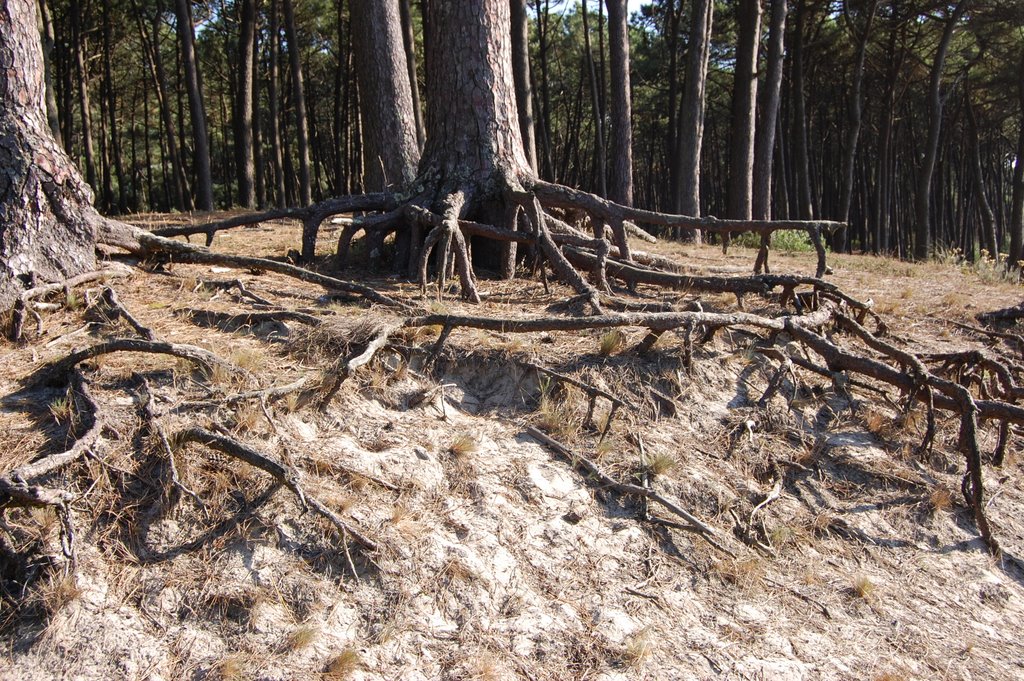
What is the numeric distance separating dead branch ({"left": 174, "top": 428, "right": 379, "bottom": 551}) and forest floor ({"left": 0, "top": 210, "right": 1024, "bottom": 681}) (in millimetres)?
64

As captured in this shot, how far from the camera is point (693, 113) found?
14.1m

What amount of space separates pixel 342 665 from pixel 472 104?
4792mm

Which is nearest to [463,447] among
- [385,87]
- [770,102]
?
[385,87]

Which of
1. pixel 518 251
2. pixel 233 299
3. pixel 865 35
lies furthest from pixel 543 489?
pixel 865 35

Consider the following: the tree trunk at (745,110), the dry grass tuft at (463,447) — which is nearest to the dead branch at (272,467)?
the dry grass tuft at (463,447)

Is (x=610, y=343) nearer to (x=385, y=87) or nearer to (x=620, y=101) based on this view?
(x=385, y=87)

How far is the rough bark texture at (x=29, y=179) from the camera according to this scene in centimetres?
447

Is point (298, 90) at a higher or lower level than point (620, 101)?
higher

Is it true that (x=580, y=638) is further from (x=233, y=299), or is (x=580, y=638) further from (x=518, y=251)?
(x=518, y=251)

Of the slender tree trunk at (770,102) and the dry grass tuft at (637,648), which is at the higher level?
the slender tree trunk at (770,102)

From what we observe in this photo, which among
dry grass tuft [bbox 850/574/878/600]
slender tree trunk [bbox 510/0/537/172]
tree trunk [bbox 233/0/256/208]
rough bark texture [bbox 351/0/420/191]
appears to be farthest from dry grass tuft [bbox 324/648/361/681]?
tree trunk [bbox 233/0/256/208]

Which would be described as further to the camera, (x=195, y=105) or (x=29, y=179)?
(x=195, y=105)

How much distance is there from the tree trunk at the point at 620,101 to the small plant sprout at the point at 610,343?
9.84m

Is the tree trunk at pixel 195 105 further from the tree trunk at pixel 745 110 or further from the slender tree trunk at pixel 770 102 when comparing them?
the slender tree trunk at pixel 770 102
